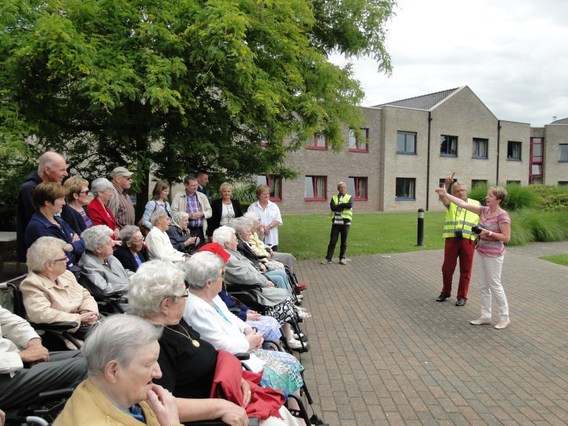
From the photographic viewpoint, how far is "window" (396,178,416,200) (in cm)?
3544

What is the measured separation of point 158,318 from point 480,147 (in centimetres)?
4052

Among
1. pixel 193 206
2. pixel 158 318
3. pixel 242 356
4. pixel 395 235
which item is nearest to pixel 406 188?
pixel 395 235

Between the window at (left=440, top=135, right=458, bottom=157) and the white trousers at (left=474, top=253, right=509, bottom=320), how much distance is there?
105ft

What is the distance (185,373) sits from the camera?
2650 millimetres

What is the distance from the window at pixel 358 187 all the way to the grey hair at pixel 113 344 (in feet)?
107

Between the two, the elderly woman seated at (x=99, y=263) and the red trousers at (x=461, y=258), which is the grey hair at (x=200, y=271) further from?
the red trousers at (x=461, y=258)

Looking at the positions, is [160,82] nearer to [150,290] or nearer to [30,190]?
[30,190]

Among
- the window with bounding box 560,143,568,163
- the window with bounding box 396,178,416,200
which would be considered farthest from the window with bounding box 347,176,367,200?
the window with bounding box 560,143,568,163

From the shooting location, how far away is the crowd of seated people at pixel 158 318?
196 cm

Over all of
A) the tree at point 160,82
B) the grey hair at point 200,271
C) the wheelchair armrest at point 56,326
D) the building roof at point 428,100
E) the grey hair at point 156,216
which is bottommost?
the wheelchair armrest at point 56,326

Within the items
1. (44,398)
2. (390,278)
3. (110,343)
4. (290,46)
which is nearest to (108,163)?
(290,46)

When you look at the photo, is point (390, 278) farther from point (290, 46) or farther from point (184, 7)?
point (184, 7)

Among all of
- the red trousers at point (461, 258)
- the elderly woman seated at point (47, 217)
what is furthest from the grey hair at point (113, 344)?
the red trousers at point (461, 258)

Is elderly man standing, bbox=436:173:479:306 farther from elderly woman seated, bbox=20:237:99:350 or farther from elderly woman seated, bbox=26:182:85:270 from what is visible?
elderly woman seated, bbox=20:237:99:350
